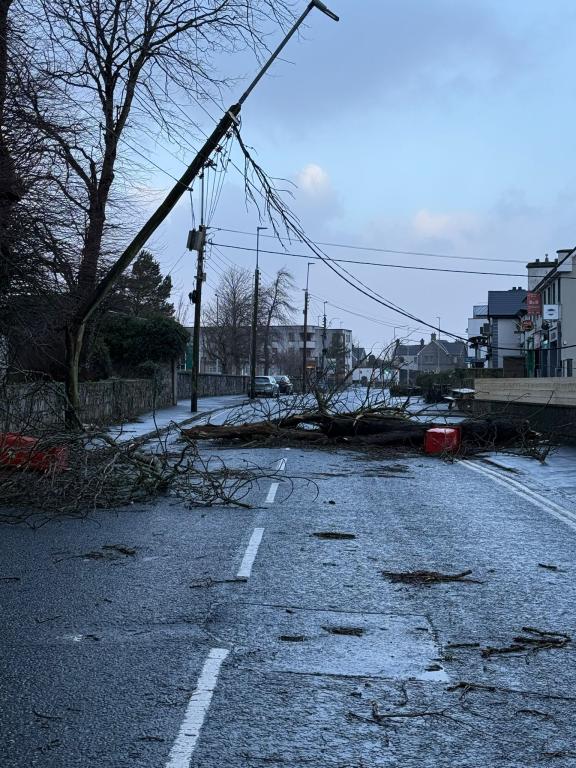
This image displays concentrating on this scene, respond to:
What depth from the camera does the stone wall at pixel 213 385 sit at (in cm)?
5531

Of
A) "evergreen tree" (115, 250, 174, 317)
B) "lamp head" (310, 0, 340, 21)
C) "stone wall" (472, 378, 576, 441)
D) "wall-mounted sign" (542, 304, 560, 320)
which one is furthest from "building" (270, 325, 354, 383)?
"lamp head" (310, 0, 340, 21)

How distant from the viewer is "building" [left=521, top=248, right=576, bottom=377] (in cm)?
5294

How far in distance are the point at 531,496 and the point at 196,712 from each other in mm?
10195

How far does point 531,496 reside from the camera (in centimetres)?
1388

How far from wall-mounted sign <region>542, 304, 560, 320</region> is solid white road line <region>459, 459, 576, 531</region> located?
3710cm

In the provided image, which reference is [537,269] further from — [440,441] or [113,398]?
[440,441]

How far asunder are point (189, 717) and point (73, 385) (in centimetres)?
1708

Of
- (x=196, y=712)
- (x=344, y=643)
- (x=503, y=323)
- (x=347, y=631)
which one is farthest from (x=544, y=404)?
→ (x=503, y=323)

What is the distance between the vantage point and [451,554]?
8.97m

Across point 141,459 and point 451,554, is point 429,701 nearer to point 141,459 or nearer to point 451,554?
point 451,554

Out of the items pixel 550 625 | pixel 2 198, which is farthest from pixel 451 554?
pixel 2 198

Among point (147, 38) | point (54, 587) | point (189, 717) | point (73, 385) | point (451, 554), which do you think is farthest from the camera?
point (73, 385)

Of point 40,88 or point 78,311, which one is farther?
point 78,311

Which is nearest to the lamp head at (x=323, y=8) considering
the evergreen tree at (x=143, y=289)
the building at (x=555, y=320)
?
the evergreen tree at (x=143, y=289)
